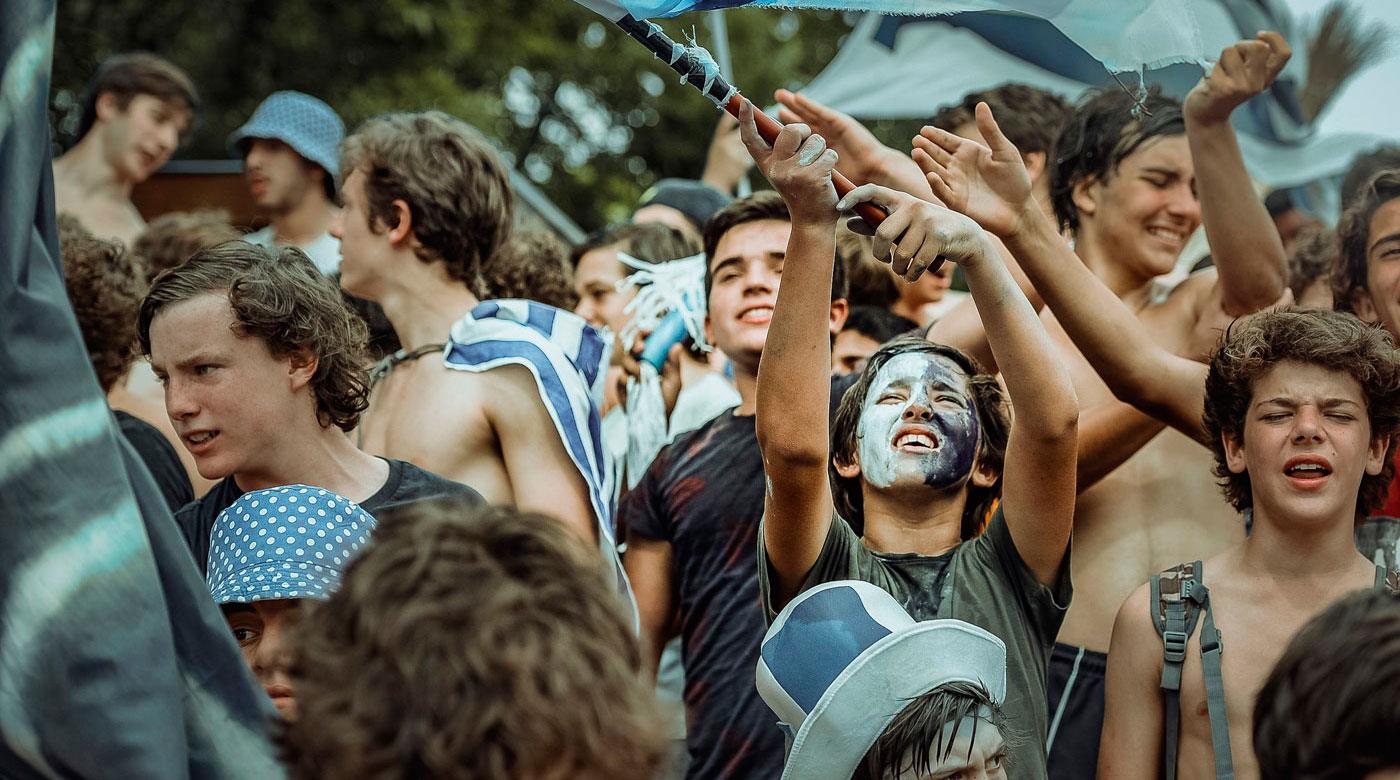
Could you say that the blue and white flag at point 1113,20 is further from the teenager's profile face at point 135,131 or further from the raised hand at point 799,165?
the teenager's profile face at point 135,131

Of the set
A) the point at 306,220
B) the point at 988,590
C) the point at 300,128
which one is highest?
the point at 300,128

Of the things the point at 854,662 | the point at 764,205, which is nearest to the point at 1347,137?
the point at 764,205

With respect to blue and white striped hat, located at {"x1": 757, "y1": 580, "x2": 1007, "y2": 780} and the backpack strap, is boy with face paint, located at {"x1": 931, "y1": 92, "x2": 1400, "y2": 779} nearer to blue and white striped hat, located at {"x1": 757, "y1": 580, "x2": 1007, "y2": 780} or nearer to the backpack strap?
the backpack strap

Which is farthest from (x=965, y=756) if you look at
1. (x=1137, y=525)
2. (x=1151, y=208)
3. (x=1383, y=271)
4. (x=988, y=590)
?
(x=1151, y=208)

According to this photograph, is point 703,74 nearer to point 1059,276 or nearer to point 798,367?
point 798,367

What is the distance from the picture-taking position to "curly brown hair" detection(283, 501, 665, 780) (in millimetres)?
1413

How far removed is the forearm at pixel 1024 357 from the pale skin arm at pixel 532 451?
4.01 feet

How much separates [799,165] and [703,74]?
0.82 ft

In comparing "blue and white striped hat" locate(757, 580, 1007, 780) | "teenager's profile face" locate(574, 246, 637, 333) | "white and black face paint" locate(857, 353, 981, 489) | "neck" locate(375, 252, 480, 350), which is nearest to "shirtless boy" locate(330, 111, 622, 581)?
"neck" locate(375, 252, 480, 350)

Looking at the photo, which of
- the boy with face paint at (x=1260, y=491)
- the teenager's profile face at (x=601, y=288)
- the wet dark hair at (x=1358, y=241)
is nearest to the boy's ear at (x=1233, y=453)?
the boy with face paint at (x=1260, y=491)

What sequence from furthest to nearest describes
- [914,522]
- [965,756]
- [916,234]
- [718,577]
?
[718,577] → [914,522] → [916,234] → [965,756]

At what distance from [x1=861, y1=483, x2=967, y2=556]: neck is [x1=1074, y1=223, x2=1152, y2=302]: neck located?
113 centimetres

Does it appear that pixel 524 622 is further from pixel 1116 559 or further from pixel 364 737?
pixel 1116 559

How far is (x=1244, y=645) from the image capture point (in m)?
2.88
